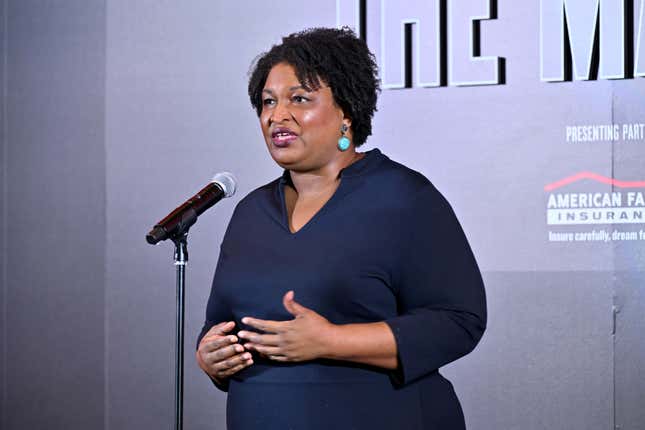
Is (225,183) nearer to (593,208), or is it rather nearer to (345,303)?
(345,303)

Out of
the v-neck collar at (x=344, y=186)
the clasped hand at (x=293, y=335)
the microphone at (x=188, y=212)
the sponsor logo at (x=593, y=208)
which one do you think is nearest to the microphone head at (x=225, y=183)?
the microphone at (x=188, y=212)

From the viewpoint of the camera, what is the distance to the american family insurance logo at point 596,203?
117 inches

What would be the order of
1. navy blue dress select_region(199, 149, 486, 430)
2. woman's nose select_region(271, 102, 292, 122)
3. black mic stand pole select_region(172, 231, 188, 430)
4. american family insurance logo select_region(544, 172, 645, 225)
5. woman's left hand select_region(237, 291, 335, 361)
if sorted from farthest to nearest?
1. american family insurance logo select_region(544, 172, 645, 225)
2. black mic stand pole select_region(172, 231, 188, 430)
3. woman's nose select_region(271, 102, 292, 122)
4. navy blue dress select_region(199, 149, 486, 430)
5. woman's left hand select_region(237, 291, 335, 361)

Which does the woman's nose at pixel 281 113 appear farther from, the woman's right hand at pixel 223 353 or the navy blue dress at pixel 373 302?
the woman's right hand at pixel 223 353

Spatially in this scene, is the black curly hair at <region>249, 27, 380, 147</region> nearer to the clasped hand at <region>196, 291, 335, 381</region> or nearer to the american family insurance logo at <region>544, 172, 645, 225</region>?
the clasped hand at <region>196, 291, 335, 381</region>

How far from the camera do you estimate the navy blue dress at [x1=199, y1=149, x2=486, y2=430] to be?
1.59m

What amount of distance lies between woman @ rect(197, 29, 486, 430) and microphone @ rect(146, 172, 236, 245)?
0.42 ft

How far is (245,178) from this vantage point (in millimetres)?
3395

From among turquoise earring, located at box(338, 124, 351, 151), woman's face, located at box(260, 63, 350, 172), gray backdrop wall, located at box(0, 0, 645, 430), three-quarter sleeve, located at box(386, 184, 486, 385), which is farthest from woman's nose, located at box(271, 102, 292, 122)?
gray backdrop wall, located at box(0, 0, 645, 430)

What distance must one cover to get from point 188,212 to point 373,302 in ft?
1.46

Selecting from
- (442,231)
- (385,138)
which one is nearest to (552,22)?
(385,138)

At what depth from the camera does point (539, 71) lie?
307 centimetres

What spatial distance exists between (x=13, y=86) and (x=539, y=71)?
7.14 feet

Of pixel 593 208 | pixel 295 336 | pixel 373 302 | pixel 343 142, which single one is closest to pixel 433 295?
pixel 373 302
